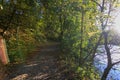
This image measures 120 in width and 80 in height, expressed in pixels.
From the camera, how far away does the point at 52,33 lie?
107 feet

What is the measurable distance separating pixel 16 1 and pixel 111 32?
6.03m

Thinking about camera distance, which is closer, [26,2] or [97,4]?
[97,4]

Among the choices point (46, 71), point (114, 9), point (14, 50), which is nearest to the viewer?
point (114, 9)

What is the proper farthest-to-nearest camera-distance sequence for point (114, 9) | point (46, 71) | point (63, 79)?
point (46, 71) < point (63, 79) < point (114, 9)

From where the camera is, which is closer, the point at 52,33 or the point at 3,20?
the point at 3,20

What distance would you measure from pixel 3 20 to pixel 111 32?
6849 mm

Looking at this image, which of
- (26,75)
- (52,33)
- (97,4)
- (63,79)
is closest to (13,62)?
(26,75)

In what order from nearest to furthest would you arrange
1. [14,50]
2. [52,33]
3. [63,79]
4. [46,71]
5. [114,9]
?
[114,9]
[63,79]
[46,71]
[14,50]
[52,33]

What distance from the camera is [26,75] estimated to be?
10.4m

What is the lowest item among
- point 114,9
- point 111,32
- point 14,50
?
point 14,50

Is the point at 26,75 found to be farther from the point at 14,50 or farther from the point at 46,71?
the point at 14,50

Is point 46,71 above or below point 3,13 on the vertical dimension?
below

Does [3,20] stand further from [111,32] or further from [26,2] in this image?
[111,32]

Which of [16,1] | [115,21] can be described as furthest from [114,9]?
[16,1]
